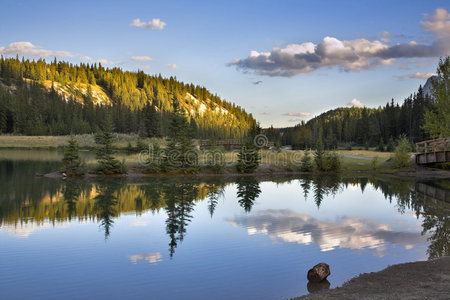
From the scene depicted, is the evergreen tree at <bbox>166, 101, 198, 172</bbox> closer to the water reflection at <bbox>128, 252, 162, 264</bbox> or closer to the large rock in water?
the water reflection at <bbox>128, 252, 162, 264</bbox>

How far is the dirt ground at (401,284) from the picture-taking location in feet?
29.6

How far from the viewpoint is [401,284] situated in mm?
9930

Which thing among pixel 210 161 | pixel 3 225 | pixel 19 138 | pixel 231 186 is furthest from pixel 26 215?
pixel 19 138

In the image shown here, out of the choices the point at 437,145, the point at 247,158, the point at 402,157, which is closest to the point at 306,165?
the point at 247,158

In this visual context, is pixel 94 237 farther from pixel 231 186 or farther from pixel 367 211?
pixel 231 186

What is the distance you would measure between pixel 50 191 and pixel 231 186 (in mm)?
17748

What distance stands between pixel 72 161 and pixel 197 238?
96.2ft

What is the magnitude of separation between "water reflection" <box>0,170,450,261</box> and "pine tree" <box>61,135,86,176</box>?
12.3 feet

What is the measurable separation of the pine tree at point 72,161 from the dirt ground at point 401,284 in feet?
120

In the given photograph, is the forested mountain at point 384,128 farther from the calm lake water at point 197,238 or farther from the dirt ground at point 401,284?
the dirt ground at point 401,284

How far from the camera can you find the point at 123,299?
10.1m

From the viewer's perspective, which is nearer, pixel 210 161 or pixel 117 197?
pixel 117 197

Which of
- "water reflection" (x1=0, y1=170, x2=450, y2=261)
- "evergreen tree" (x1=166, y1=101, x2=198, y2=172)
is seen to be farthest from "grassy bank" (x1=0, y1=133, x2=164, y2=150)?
"water reflection" (x1=0, y1=170, x2=450, y2=261)

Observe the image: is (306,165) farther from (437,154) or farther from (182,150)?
(182,150)
